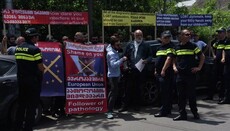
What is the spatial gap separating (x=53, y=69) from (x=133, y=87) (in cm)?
191

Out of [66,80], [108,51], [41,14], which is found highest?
[41,14]

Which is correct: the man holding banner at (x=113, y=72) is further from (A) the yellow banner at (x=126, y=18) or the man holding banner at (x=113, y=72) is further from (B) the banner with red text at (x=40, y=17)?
(A) the yellow banner at (x=126, y=18)

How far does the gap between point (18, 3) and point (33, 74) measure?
441 inches

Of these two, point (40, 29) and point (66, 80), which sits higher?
point (40, 29)

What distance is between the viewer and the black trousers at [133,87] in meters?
8.75

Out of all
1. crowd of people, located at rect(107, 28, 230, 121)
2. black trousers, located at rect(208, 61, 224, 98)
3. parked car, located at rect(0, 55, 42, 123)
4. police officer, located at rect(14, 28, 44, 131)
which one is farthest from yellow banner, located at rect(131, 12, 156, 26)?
police officer, located at rect(14, 28, 44, 131)

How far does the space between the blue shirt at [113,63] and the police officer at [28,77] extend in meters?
2.00

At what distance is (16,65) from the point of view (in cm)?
725

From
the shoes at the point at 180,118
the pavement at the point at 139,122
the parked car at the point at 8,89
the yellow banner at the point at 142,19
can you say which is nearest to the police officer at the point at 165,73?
the pavement at the point at 139,122

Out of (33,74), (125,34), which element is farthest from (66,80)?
(125,34)

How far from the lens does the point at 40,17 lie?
11.7 m

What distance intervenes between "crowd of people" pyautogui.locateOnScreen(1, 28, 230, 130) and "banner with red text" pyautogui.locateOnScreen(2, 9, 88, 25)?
47.1 inches

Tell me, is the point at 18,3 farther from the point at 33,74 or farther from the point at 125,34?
the point at 33,74

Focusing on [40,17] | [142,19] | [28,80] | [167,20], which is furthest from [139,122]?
[167,20]
